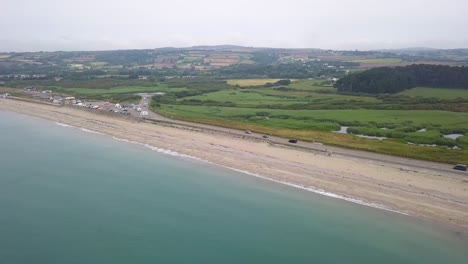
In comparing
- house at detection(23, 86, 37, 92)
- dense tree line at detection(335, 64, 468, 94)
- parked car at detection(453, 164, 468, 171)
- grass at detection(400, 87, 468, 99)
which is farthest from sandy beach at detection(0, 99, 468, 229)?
house at detection(23, 86, 37, 92)

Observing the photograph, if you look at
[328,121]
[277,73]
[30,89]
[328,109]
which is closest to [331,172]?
[328,121]

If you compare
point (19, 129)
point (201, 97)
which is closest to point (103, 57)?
point (201, 97)

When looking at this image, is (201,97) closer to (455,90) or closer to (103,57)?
(455,90)

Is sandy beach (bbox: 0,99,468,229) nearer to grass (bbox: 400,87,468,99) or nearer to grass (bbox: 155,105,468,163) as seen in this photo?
grass (bbox: 155,105,468,163)

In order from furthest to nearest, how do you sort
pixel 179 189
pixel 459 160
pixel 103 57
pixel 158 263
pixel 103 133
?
1. pixel 103 57
2. pixel 103 133
3. pixel 459 160
4. pixel 179 189
5. pixel 158 263

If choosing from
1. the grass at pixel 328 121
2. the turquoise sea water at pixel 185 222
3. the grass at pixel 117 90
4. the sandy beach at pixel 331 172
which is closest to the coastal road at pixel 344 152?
the sandy beach at pixel 331 172

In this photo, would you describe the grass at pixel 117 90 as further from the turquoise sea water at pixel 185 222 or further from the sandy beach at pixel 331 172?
the turquoise sea water at pixel 185 222
